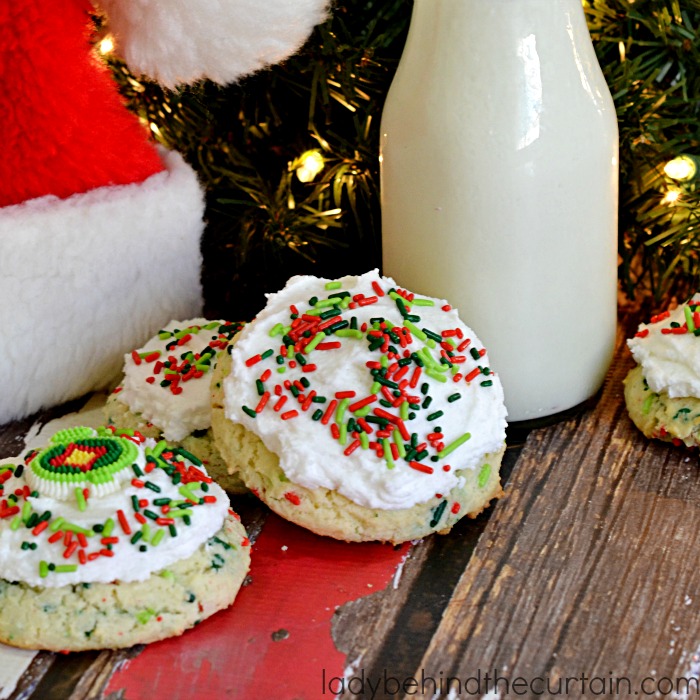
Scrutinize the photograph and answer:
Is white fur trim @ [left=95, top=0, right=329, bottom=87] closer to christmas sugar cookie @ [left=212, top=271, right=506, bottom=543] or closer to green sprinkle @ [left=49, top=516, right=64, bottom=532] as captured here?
christmas sugar cookie @ [left=212, top=271, right=506, bottom=543]

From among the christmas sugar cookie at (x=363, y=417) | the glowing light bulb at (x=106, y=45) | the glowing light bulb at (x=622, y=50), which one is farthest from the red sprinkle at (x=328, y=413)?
the glowing light bulb at (x=622, y=50)

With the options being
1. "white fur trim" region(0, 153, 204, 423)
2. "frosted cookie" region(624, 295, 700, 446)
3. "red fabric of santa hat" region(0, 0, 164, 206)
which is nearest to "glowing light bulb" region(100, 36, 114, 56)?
"red fabric of santa hat" region(0, 0, 164, 206)

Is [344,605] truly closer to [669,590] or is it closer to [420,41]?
[669,590]

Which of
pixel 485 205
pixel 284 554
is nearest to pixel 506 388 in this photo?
pixel 485 205

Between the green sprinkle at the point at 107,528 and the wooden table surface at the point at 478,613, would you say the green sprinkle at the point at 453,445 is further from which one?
the green sprinkle at the point at 107,528

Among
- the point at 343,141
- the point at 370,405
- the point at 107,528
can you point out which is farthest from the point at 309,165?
the point at 107,528

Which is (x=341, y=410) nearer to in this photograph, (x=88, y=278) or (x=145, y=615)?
(x=145, y=615)
